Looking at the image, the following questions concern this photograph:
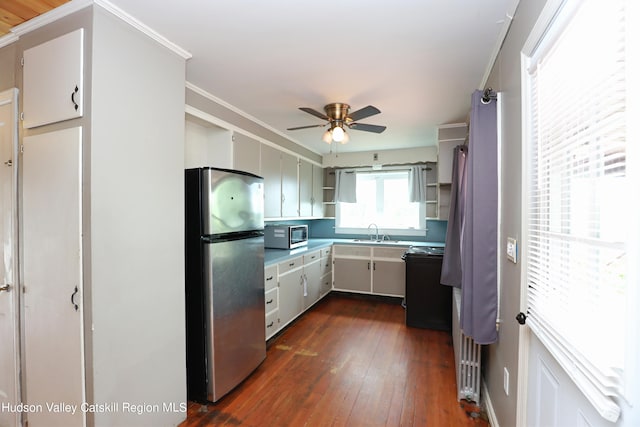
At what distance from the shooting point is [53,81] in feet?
4.93

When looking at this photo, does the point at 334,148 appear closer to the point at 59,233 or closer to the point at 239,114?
the point at 239,114

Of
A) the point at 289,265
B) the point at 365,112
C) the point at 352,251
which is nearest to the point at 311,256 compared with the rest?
the point at 289,265

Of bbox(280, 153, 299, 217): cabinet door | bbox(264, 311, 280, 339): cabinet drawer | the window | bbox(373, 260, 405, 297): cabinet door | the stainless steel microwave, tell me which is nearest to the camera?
bbox(264, 311, 280, 339): cabinet drawer

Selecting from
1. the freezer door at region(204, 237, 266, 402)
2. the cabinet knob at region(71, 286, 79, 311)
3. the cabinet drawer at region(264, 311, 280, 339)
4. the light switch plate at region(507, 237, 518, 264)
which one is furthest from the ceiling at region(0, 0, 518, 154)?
the cabinet drawer at region(264, 311, 280, 339)

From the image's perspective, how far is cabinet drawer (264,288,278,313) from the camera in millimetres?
2873

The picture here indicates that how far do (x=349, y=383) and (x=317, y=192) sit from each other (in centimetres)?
321

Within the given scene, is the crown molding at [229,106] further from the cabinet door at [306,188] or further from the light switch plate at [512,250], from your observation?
the light switch plate at [512,250]

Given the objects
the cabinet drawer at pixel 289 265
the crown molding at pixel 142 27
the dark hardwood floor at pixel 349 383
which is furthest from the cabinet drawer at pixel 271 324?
the crown molding at pixel 142 27

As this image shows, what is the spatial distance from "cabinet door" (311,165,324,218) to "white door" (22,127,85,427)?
137 inches

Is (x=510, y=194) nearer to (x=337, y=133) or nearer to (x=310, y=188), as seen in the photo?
(x=337, y=133)

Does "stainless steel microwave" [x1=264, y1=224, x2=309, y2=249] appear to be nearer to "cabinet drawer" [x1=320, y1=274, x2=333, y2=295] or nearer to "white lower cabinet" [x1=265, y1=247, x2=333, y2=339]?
"white lower cabinet" [x1=265, y1=247, x2=333, y2=339]

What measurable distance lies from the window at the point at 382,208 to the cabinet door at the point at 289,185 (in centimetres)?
134

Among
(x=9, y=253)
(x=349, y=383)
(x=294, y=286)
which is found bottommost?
(x=349, y=383)

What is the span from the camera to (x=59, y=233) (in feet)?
4.91
